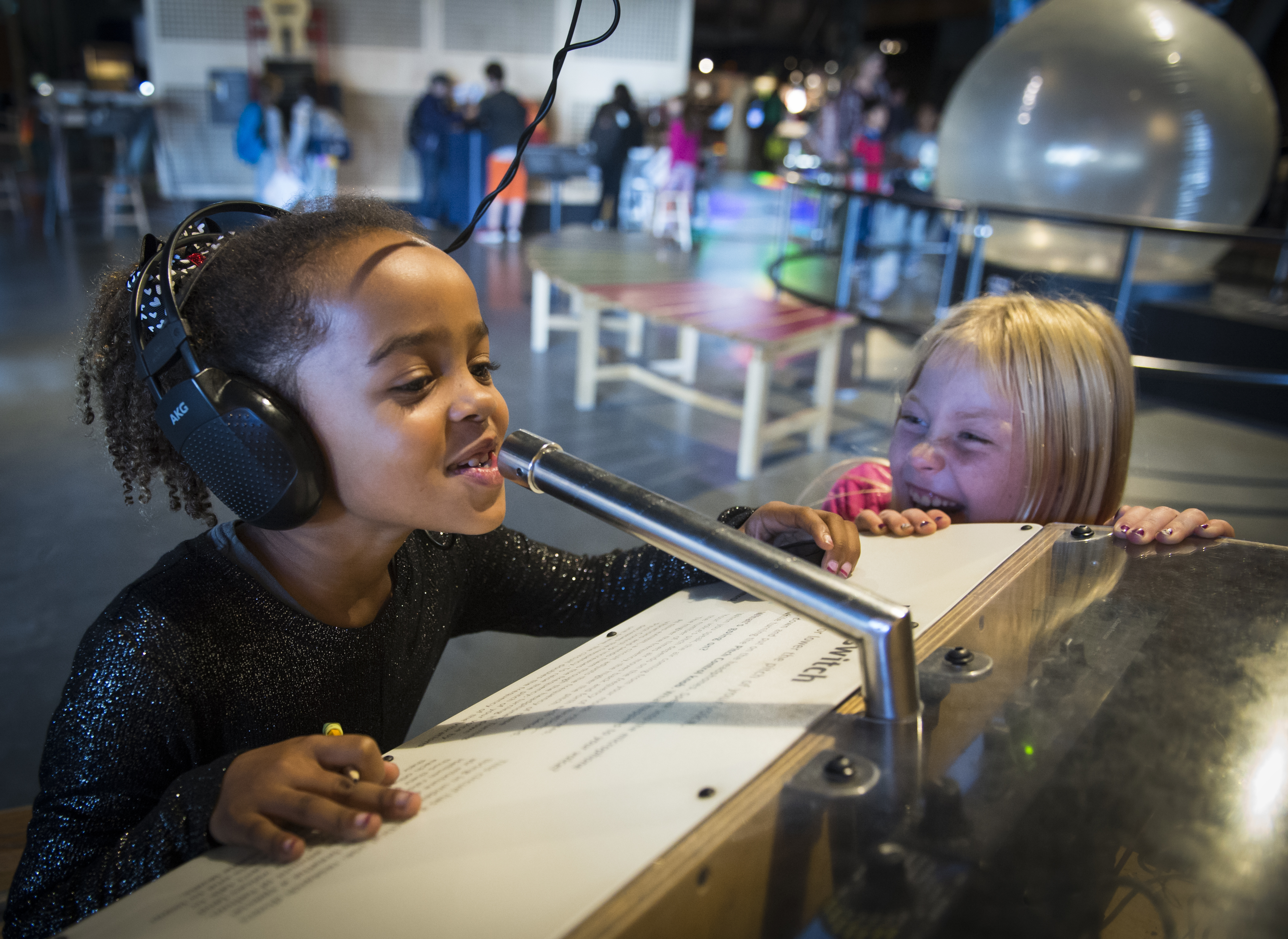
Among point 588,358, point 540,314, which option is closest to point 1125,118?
point 588,358

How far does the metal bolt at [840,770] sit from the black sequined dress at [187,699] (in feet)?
1.27

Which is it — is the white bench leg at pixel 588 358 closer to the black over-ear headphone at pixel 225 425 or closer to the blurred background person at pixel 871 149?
the black over-ear headphone at pixel 225 425

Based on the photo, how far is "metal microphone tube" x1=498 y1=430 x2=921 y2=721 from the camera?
1.79 feet

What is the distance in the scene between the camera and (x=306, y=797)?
53 cm

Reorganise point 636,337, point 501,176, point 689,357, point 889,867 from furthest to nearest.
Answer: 1. point 501,176
2. point 636,337
3. point 689,357
4. point 889,867

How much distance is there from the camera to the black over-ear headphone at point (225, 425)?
702 mm

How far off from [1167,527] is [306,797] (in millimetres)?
770

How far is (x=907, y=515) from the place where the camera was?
0.97 m

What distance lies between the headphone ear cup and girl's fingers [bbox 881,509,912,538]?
22.4 inches

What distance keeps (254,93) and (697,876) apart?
28.7 feet

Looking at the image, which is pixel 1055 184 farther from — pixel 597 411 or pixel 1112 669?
pixel 1112 669

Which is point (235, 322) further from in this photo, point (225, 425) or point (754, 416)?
point (754, 416)

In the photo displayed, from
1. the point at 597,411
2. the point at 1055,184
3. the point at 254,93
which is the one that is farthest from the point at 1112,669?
the point at 254,93

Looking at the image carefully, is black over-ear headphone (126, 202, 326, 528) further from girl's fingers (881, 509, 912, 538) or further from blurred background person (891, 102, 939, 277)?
blurred background person (891, 102, 939, 277)
